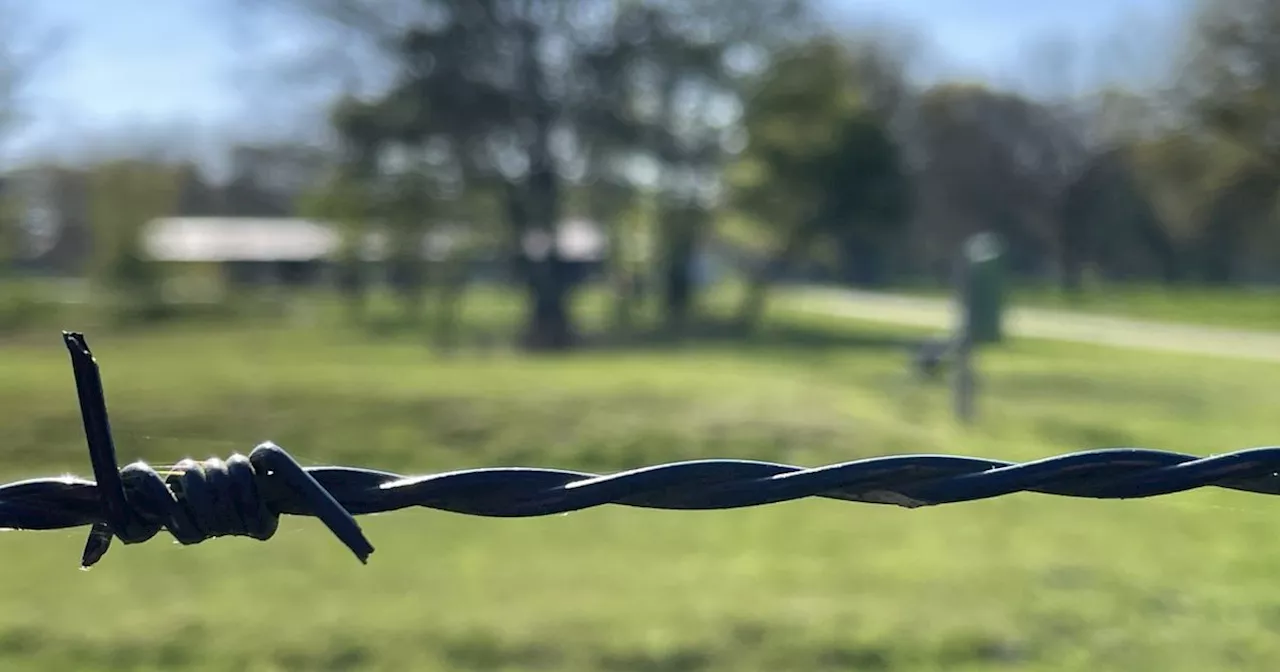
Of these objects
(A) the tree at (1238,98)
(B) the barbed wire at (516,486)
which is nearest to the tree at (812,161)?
(A) the tree at (1238,98)

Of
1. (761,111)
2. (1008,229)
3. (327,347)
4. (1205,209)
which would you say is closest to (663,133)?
(761,111)

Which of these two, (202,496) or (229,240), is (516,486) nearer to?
(202,496)

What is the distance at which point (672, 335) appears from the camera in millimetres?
32938

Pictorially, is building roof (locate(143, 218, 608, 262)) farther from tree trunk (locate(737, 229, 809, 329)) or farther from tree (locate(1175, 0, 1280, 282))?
tree (locate(1175, 0, 1280, 282))

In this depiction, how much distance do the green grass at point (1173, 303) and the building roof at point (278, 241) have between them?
13.0 metres

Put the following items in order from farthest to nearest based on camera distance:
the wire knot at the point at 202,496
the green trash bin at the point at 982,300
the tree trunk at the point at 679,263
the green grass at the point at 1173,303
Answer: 1. the tree trunk at the point at 679,263
2. the green grass at the point at 1173,303
3. the green trash bin at the point at 982,300
4. the wire knot at the point at 202,496

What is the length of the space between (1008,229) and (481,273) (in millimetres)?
19398

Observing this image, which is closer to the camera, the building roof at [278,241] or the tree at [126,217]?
the building roof at [278,241]

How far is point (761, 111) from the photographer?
32688 mm

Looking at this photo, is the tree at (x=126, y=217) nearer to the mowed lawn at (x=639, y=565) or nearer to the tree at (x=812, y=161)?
the tree at (x=812, y=161)

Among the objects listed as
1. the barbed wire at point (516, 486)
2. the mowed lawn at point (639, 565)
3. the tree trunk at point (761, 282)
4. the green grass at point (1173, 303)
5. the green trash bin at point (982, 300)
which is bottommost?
the green grass at point (1173, 303)

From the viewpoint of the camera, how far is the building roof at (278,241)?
31375mm

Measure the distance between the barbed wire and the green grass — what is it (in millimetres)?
29022

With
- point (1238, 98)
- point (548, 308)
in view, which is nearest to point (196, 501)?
point (1238, 98)
